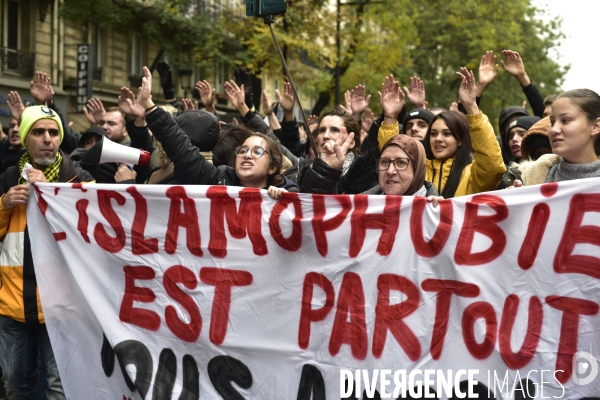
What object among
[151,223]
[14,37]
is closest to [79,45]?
[14,37]

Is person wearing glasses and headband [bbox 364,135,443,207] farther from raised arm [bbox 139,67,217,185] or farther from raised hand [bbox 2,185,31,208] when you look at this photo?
raised hand [bbox 2,185,31,208]

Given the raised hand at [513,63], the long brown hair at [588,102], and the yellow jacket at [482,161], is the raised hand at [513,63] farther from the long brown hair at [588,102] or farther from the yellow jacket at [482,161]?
the long brown hair at [588,102]

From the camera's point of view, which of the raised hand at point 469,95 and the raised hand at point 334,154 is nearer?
the raised hand at point 334,154

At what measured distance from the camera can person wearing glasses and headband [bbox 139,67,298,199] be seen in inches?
167

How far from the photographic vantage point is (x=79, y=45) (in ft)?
67.7

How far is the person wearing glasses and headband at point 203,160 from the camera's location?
424cm

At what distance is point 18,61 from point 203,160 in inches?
647

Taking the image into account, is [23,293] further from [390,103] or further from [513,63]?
[513,63]

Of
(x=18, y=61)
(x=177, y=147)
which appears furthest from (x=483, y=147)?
(x=18, y=61)

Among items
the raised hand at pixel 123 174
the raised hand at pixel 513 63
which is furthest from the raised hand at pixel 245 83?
the raised hand at pixel 513 63

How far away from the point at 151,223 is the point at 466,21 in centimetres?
2352

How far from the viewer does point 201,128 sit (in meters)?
4.81

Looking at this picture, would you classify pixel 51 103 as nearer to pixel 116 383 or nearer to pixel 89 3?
pixel 116 383

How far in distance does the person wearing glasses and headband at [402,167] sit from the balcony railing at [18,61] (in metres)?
16.9
